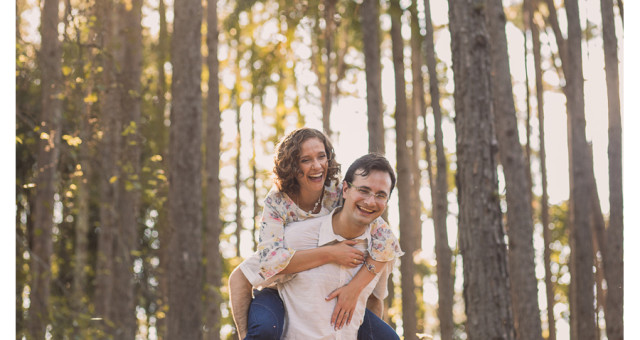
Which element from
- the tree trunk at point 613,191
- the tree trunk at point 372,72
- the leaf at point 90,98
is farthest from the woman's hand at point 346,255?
the tree trunk at point 613,191

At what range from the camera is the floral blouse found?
14.1 ft

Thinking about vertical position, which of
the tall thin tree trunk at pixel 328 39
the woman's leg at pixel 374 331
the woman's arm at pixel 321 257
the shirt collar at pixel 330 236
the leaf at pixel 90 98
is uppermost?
the tall thin tree trunk at pixel 328 39

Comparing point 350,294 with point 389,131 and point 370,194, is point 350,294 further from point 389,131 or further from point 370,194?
point 389,131

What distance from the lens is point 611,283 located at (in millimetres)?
11750

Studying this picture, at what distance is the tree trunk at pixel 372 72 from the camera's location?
12.4m

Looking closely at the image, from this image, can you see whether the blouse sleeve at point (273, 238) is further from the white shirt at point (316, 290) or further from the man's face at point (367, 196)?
the man's face at point (367, 196)


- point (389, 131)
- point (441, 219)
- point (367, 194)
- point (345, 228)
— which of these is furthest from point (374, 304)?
point (389, 131)

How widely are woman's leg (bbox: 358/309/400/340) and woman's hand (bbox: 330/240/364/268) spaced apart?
42 centimetres

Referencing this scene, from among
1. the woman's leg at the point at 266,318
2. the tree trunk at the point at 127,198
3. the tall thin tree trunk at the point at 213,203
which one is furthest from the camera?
the tall thin tree trunk at the point at 213,203

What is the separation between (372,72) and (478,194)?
5.54 meters

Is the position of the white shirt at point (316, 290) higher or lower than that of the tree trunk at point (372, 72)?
lower

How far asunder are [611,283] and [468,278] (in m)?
4.92

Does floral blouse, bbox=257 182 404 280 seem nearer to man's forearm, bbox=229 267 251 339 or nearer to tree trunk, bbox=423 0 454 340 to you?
man's forearm, bbox=229 267 251 339
